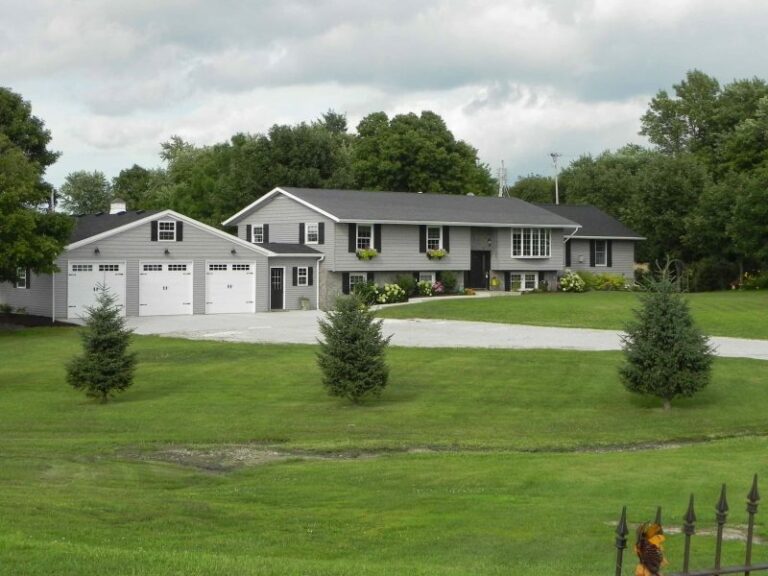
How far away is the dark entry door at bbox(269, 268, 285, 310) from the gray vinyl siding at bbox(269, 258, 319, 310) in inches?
8.4

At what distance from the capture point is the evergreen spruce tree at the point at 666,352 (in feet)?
72.0

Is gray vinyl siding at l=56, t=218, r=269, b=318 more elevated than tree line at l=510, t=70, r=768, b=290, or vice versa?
tree line at l=510, t=70, r=768, b=290

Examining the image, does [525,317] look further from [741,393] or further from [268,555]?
[268,555]

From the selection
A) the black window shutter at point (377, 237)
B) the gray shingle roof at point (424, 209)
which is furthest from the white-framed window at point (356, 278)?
the gray shingle roof at point (424, 209)

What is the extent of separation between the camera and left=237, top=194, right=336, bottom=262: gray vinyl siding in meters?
52.4

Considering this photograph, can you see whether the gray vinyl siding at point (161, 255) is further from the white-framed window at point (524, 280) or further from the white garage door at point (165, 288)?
the white-framed window at point (524, 280)

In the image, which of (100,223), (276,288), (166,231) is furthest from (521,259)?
(100,223)

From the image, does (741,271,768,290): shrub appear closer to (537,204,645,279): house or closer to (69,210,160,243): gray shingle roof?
(537,204,645,279): house

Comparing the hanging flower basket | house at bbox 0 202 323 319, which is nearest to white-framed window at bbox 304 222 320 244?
house at bbox 0 202 323 319

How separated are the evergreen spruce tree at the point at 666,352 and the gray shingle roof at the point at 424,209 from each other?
30399mm

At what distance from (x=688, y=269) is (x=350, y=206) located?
22.5 metres

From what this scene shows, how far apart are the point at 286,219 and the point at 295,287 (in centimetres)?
506

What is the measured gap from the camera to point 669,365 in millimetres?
21922

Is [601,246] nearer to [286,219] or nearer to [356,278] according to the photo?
[356,278]
